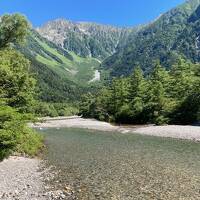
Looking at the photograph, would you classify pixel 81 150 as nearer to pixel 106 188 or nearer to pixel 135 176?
pixel 135 176

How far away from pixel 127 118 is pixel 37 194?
274ft

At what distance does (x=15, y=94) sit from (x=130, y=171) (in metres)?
21.9

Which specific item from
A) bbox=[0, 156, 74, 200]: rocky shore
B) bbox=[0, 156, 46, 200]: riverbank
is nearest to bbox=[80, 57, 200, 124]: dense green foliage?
bbox=[0, 156, 46, 200]: riverbank

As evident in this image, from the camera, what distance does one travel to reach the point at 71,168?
36.1 meters

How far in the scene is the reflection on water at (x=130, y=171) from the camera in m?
26.3

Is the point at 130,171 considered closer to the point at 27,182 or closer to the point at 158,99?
the point at 27,182

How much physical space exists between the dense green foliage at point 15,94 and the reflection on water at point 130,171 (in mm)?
3737

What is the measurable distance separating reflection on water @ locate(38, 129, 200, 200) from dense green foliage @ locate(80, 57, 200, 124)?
125 feet

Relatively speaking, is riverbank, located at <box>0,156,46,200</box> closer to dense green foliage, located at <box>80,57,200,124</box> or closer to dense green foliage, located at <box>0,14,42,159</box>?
dense green foliage, located at <box>0,14,42,159</box>

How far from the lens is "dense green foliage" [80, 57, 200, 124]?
89250 mm

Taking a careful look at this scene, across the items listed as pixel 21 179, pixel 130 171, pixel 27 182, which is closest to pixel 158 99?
pixel 130 171

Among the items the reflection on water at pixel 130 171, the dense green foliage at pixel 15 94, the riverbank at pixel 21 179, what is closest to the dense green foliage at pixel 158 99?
the reflection on water at pixel 130 171

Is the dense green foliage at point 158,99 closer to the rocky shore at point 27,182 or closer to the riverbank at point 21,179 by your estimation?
the riverbank at point 21,179

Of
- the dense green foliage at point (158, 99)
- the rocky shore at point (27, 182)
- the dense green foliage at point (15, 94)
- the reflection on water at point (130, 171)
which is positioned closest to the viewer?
the rocky shore at point (27, 182)
